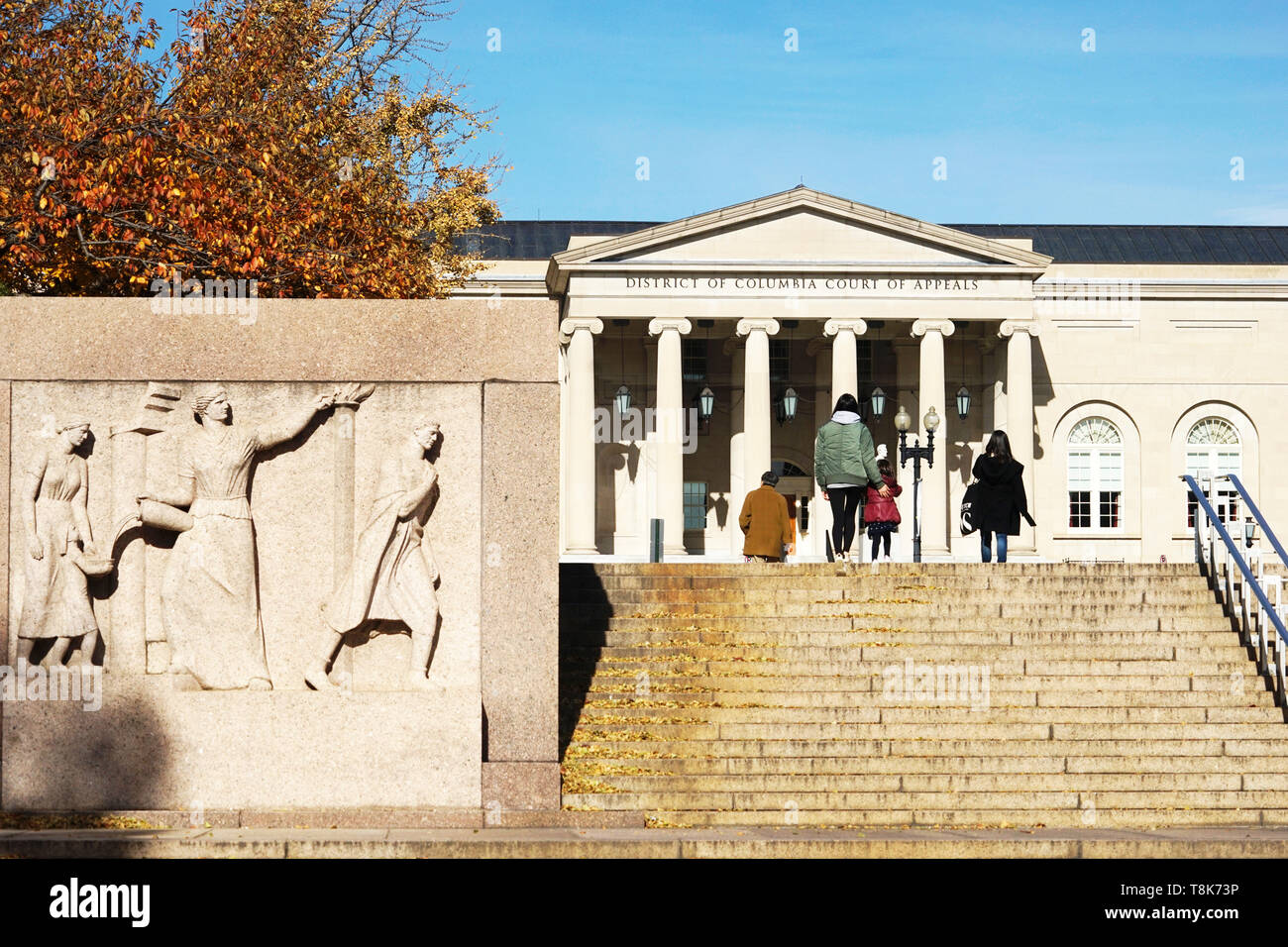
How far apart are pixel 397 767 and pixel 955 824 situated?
4.14 m

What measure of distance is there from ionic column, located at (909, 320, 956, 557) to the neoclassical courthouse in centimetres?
8

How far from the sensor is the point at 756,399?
5112 cm

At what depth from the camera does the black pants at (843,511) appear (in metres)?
18.7

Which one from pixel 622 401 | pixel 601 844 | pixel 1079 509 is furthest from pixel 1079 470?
pixel 601 844

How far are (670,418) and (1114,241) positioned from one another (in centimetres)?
2363

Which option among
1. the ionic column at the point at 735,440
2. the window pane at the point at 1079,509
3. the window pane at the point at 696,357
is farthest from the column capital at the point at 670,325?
the window pane at the point at 1079,509

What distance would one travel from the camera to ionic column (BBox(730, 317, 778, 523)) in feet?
166

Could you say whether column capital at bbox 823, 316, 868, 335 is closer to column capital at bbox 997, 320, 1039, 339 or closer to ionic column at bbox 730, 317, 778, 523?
ionic column at bbox 730, 317, 778, 523

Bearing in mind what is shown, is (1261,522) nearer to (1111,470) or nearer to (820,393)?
(820,393)

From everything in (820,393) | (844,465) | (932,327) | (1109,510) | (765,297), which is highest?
(765,297)

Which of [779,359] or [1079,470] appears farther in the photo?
[779,359]

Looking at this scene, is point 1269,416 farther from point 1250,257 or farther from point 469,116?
point 469,116

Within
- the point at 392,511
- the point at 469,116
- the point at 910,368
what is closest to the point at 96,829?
the point at 392,511

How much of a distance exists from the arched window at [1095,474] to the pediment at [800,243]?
7535 mm
